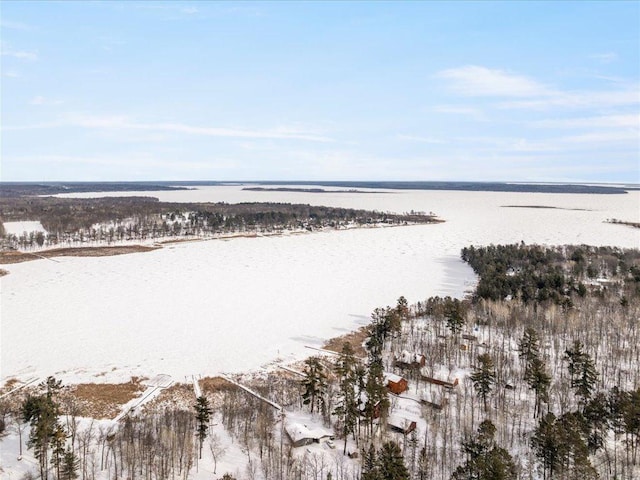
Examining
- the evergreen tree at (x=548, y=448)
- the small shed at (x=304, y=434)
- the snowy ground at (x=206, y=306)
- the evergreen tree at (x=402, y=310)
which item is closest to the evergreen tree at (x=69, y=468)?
the snowy ground at (x=206, y=306)

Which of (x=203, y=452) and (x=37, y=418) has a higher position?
(x=37, y=418)

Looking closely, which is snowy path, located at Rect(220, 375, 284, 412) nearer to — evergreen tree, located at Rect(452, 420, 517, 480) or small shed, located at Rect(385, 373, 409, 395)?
small shed, located at Rect(385, 373, 409, 395)

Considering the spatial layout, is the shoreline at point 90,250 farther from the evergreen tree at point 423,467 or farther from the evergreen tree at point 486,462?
the evergreen tree at point 486,462

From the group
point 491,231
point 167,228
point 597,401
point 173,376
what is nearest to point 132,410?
point 173,376

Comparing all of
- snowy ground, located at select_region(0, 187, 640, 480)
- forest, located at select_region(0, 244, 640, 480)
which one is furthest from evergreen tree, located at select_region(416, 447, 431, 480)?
snowy ground, located at select_region(0, 187, 640, 480)

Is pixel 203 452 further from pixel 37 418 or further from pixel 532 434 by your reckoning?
pixel 532 434
